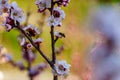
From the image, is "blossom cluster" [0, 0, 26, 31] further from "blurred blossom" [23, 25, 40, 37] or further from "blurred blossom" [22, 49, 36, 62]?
"blurred blossom" [22, 49, 36, 62]

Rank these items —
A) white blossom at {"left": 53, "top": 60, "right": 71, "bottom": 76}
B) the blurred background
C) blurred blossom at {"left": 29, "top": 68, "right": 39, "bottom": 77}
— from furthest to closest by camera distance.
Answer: blurred blossom at {"left": 29, "top": 68, "right": 39, "bottom": 77}, the blurred background, white blossom at {"left": 53, "top": 60, "right": 71, "bottom": 76}

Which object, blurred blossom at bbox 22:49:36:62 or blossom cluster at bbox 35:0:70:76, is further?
blurred blossom at bbox 22:49:36:62

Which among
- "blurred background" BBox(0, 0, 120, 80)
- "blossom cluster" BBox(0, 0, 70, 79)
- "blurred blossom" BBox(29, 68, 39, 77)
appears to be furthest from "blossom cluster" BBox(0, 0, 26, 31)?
"blurred blossom" BBox(29, 68, 39, 77)

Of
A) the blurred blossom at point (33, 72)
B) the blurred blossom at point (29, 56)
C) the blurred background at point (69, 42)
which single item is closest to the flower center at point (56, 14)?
the blurred background at point (69, 42)

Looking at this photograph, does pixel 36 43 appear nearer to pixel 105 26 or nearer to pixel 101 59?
pixel 101 59

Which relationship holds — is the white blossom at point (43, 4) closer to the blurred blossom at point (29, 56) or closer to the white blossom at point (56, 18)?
the white blossom at point (56, 18)

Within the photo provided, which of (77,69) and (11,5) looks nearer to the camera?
(11,5)

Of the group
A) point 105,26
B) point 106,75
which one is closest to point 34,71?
point 105,26

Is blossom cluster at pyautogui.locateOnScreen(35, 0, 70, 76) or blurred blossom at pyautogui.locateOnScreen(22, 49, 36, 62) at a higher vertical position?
blossom cluster at pyautogui.locateOnScreen(35, 0, 70, 76)

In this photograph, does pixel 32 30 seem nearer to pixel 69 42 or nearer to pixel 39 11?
pixel 39 11

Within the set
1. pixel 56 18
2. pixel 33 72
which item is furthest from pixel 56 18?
pixel 33 72

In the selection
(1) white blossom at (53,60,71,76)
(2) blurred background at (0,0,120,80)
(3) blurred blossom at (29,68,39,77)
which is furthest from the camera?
(3) blurred blossom at (29,68,39,77)
